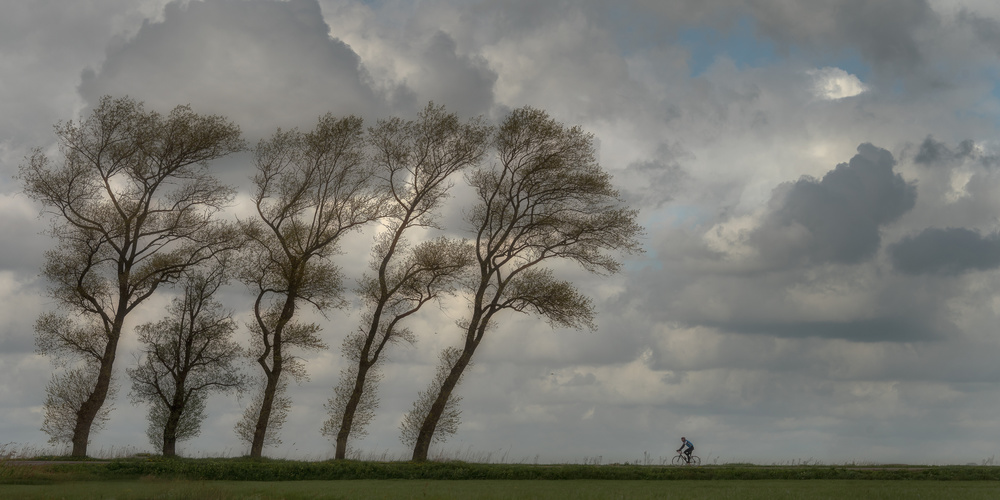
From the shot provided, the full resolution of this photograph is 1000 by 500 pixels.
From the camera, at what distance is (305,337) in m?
40.6

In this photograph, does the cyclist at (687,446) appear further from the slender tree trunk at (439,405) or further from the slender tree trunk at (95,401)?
the slender tree trunk at (95,401)

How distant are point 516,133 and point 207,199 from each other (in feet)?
56.4

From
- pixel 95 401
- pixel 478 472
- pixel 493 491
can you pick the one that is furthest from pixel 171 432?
pixel 493 491

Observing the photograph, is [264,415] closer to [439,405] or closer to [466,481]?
[439,405]

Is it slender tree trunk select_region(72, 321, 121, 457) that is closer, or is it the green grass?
the green grass

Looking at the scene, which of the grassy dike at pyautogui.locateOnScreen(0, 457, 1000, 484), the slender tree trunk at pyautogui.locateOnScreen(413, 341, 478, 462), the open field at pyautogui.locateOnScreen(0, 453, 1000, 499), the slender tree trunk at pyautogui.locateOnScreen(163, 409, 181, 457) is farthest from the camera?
the slender tree trunk at pyautogui.locateOnScreen(163, 409, 181, 457)

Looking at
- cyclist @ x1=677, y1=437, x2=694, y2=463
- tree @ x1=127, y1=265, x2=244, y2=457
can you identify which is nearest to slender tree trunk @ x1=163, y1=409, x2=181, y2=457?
tree @ x1=127, y1=265, x2=244, y2=457

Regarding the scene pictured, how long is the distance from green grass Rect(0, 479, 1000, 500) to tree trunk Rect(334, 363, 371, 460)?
13.4 m

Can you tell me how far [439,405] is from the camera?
128 ft

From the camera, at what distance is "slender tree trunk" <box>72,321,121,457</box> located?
38656 millimetres

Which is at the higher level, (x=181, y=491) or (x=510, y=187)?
(x=510, y=187)

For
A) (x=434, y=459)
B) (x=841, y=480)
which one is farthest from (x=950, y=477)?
(x=434, y=459)

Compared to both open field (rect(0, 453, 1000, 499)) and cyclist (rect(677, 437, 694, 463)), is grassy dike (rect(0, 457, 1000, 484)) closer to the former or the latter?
open field (rect(0, 453, 1000, 499))

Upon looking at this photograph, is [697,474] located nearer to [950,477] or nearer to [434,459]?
[950,477]
